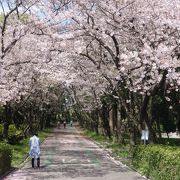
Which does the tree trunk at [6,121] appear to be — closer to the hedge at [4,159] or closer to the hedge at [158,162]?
the hedge at [4,159]

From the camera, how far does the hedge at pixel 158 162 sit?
1542cm

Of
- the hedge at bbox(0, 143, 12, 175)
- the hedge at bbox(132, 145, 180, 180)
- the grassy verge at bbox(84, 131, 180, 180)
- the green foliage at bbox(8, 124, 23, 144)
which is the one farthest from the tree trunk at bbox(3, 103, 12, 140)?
the hedge at bbox(132, 145, 180, 180)

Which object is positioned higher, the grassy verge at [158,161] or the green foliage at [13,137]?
the green foliage at [13,137]

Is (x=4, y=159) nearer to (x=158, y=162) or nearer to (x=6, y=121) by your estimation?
(x=158, y=162)

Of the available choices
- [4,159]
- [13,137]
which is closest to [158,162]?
[4,159]

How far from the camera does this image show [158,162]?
17922 mm

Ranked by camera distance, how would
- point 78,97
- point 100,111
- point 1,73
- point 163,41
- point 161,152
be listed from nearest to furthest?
1. point 161,152
2. point 1,73
3. point 163,41
4. point 100,111
5. point 78,97

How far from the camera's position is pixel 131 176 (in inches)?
770

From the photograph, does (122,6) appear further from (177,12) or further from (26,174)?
(26,174)

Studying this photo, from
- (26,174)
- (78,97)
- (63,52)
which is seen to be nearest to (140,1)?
(63,52)

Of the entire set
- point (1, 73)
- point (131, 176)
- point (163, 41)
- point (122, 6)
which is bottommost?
point (131, 176)

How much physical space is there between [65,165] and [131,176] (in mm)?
5666

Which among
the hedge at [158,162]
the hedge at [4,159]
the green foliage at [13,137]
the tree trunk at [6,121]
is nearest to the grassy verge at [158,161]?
the hedge at [158,162]

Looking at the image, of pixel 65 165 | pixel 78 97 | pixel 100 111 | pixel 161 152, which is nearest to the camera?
pixel 161 152
